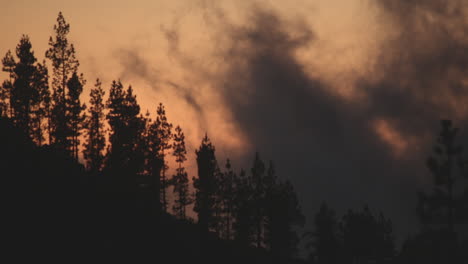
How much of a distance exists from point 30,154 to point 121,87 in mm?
25856

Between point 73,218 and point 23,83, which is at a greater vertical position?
point 23,83

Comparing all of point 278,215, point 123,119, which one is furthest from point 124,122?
point 278,215

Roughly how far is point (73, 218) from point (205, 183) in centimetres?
4662

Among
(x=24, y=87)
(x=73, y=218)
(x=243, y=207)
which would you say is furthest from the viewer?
Result: (x=243, y=207)

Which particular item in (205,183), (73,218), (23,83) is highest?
(23,83)

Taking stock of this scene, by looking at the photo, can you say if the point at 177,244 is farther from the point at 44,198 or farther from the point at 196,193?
the point at 196,193

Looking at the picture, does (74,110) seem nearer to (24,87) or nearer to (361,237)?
(24,87)

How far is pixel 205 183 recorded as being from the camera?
79.1m

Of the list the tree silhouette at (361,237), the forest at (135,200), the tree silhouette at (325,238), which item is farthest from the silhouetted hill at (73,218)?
the tree silhouette at (361,237)

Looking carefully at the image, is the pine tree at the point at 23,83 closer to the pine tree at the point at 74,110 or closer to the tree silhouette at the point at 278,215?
the pine tree at the point at 74,110

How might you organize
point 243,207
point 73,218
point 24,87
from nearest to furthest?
point 73,218, point 24,87, point 243,207

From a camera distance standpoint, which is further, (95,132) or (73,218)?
(95,132)

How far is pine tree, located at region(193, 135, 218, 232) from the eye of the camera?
79125 mm

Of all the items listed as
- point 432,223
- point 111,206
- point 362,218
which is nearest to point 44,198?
point 111,206
